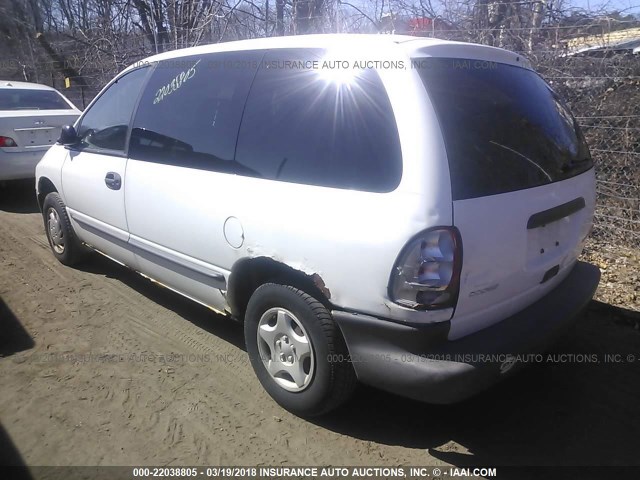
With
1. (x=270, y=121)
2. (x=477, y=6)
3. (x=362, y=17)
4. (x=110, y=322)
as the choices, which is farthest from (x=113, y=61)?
(x=270, y=121)

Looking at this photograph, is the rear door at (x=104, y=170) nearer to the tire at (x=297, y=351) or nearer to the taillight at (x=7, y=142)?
the tire at (x=297, y=351)

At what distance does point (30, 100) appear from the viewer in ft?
24.9

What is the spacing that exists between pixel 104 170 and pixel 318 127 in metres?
2.09

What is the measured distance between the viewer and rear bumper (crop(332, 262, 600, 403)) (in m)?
2.20

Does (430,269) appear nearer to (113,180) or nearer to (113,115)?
(113,180)

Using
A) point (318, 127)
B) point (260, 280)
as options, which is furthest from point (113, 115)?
point (318, 127)

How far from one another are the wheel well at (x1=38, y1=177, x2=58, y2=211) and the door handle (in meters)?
1.25

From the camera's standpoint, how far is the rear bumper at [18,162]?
6680mm

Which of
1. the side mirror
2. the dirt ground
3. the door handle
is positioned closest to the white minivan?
the dirt ground

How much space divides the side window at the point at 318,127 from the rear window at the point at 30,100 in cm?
592

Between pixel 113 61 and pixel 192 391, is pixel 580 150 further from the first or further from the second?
pixel 113 61

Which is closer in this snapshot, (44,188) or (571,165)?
(571,165)

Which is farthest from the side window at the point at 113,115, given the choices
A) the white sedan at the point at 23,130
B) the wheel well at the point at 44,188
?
the white sedan at the point at 23,130

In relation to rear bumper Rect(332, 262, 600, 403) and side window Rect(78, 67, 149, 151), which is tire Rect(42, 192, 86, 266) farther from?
rear bumper Rect(332, 262, 600, 403)
